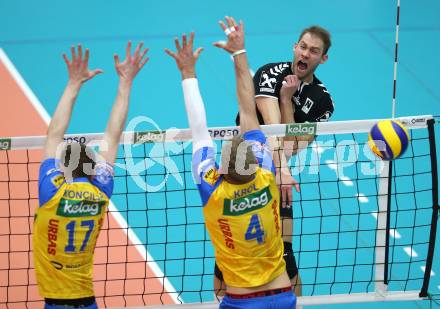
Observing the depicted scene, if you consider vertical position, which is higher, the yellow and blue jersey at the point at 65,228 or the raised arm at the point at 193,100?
the raised arm at the point at 193,100

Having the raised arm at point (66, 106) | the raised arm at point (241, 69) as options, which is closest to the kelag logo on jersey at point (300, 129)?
the raised arm at point (241, 69)

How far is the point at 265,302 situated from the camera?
5773mm

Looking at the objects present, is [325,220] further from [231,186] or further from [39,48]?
[39,48]

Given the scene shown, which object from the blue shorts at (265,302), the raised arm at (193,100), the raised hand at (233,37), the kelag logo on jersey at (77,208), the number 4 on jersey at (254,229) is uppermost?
the raised hand at (233,37)

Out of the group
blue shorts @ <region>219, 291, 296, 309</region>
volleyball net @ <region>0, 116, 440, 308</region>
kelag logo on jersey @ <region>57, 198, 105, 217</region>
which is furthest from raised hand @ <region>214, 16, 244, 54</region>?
blue shorts @ <region>219, 291, 296, 309</region>

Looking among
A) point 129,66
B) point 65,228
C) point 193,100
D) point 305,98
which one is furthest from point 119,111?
point 305,98

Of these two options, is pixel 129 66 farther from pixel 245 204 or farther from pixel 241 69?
pixel 245 204

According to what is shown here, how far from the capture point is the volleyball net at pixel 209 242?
7141 millimetres

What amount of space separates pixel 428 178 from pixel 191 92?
5.56m

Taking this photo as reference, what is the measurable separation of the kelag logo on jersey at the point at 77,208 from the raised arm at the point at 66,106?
0.44 m

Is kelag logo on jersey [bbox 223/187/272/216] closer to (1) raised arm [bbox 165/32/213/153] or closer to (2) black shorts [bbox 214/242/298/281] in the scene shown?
(1) raised arm [bbox 165/32/213/153]

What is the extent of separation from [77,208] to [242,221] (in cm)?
116

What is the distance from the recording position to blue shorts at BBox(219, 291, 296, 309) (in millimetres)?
5766

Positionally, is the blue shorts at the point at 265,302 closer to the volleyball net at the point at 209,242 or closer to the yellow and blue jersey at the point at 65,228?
the yellow and blue jersey at the point at 65,228
